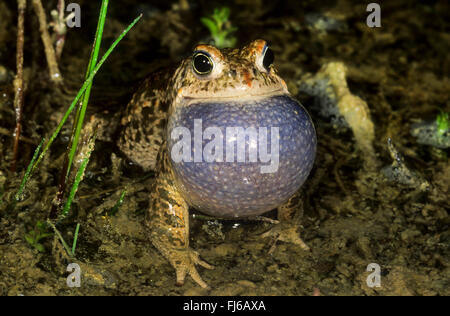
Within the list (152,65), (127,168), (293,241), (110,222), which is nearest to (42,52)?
(152,65)

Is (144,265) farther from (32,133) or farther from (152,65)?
(152,65)

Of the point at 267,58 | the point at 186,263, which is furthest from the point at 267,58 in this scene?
the point at 186,263

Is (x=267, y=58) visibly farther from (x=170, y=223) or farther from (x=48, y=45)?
(x=48, y=45)

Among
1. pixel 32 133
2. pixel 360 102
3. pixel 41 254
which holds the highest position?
pixel 360 102

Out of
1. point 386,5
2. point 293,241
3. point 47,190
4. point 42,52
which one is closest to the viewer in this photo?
A: point 293,241

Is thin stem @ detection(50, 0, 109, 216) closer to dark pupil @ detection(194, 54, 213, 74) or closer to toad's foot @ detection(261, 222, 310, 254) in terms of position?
dark pupil @ detection(194, 54, 213, 74)

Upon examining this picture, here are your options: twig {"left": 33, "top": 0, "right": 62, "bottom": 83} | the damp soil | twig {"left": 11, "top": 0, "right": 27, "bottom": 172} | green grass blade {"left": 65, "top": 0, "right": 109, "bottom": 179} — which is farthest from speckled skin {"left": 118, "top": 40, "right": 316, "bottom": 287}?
twig {"left": 33, "top": 0, "right": 62, "bottom": 83}

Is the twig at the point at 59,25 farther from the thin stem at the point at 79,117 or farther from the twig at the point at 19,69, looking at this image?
the thin stem at the point at 79,117
